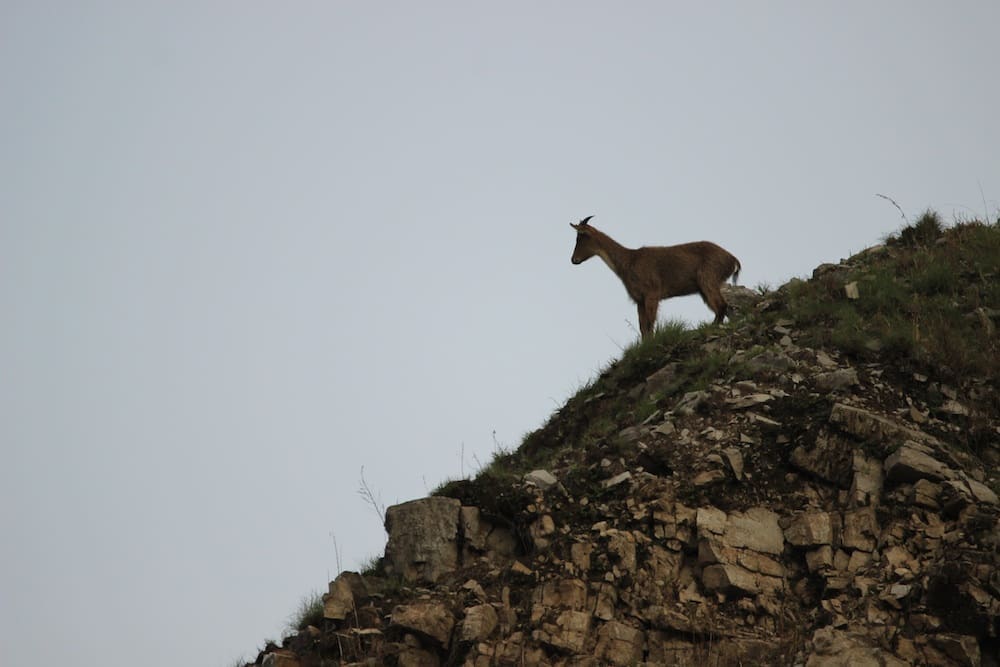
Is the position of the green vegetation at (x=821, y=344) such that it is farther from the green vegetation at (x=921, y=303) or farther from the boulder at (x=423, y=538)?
the boulder at (x=423, y=538)

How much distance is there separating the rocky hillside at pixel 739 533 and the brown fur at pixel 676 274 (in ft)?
14.5

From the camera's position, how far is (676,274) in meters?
18.7

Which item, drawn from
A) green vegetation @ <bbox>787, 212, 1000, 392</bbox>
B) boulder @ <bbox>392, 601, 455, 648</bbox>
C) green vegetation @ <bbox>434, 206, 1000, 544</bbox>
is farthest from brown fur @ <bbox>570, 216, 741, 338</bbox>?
boulder @ <bbox>392, 601, 455, 648</bbox>

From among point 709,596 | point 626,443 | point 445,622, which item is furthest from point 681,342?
point 445,622

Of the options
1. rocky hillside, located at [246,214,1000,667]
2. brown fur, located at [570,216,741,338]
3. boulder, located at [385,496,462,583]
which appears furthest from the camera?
brown fur, located at [570,216,741,338]

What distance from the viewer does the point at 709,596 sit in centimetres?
1028

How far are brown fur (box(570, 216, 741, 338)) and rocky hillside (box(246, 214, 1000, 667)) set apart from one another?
14.5 ft

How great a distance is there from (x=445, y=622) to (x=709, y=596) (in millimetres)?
2568

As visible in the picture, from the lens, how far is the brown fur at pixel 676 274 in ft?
60.3

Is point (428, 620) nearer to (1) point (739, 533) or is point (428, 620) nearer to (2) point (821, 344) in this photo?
(1) point (739, 533)

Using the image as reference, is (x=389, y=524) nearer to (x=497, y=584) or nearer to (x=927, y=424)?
(x=497, y=584)

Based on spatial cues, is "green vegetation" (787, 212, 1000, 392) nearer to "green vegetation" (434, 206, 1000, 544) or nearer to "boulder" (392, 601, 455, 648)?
"green vegetation" (434, 206, 1000, 544)

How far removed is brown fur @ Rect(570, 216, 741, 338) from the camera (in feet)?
60.3

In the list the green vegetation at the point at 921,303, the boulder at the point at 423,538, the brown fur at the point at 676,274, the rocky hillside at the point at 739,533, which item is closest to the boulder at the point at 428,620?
the rocky hillside at the point at 739,533
